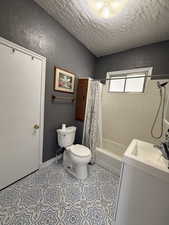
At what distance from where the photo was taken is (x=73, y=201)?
1393 mm

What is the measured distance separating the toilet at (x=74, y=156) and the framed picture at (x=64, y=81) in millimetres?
779

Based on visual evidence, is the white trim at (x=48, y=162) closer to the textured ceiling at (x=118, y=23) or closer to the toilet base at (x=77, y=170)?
the toilet base at (x=77, y=170)

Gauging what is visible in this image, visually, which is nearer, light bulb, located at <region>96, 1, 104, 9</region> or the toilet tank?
light bulb, located at <region>96, 1, 104, 9</region>

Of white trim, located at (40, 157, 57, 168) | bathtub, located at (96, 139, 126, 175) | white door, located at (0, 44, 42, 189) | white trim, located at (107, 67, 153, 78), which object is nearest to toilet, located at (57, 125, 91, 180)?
white trim, located at (40, 157, 57, 168)

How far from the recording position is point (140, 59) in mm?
2268

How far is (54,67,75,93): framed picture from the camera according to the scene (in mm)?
1911

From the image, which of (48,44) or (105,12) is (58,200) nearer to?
(48,44)

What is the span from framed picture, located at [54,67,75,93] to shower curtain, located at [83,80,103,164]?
40 cm

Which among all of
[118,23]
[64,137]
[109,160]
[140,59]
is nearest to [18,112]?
[64,137]

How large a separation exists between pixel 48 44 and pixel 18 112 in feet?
3.92

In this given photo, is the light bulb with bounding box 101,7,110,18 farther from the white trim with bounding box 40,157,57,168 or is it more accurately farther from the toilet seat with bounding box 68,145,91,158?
the white trim with bounding box 40,157,57,168

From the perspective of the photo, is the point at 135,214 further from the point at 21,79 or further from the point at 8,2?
the point at 8,2

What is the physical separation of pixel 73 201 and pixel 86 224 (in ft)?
1.01

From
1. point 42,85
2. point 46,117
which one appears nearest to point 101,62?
point 42,85
